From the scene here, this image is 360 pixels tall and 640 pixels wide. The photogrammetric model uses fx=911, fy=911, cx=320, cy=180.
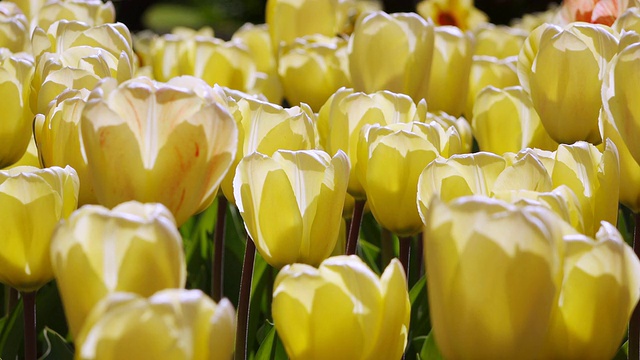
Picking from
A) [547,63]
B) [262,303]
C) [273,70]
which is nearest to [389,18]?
[547,63]

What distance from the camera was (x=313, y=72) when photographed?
1211 mm

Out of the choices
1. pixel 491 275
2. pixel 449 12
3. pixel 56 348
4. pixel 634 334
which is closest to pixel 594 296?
pixel 491 275

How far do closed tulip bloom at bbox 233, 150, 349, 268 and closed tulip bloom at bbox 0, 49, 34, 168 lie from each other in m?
0.24

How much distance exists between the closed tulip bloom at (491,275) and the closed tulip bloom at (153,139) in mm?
170

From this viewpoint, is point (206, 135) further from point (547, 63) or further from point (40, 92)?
point (547, 63)

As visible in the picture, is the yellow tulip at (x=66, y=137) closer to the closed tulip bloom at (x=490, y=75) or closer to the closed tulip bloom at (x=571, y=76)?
the closed tulip bloom at (x=571, y=76)

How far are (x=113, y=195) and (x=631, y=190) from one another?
429 mm

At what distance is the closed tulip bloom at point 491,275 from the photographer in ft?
1.48

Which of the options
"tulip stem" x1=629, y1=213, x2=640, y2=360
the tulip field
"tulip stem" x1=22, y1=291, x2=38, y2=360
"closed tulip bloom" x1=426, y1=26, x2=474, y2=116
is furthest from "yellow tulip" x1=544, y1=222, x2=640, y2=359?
"closed tulip bloom" x1=426, y1=26, x2=474, y2=116

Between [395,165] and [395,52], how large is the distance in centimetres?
31

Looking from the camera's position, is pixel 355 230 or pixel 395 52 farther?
pixel 395 52

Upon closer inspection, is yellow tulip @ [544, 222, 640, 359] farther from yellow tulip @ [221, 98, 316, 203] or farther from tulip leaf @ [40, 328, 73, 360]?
tulip leaf @ [40, 328, 73, 360]

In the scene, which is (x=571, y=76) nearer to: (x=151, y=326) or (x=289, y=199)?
(x=289, y=199)

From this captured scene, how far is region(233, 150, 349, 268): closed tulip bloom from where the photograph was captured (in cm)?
67
